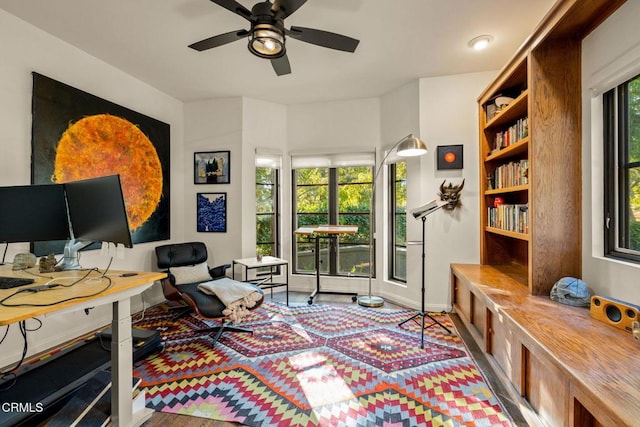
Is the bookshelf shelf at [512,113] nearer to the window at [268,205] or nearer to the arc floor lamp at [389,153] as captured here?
the arc floor lamp at [389,153]

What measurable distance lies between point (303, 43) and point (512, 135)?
2.13m

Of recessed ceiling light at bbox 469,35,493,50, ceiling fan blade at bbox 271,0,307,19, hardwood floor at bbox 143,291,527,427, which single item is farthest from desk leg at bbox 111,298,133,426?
recessed ceiling light at bbox 469,35,493,50

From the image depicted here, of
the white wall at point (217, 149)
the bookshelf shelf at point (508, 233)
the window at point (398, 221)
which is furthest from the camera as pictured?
the white wall at point (217, 149)

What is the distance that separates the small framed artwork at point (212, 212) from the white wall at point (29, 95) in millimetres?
907

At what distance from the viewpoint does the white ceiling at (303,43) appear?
87.7 inches

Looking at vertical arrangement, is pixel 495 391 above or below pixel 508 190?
below

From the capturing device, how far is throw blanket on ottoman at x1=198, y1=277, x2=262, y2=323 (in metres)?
2.57

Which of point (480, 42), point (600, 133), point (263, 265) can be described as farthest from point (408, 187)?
point (263, 265)

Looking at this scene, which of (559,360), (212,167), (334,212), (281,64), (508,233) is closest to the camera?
(559,360)

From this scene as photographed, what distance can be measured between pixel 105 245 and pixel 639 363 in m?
2.65

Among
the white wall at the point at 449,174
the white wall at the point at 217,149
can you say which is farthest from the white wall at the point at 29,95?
the white wall at the point at 449,174

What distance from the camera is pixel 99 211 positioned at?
1.68 metres

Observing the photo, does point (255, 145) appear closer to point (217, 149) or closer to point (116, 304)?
point (217, 149)

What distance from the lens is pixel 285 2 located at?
5.61 feet
